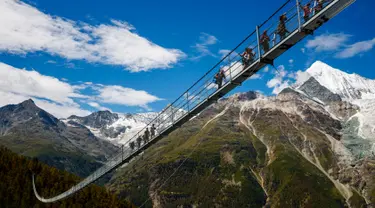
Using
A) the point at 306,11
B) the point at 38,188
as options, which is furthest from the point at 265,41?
the point at 38,188

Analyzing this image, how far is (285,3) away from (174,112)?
20.9 metres

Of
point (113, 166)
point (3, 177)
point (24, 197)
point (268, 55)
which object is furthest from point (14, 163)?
→ point (268, 55)

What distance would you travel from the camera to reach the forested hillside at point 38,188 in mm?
175125

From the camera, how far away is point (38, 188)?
7397 inches

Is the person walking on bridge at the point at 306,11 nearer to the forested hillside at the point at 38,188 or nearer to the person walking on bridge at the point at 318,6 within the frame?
the person walking on bridge at the point at 318,6

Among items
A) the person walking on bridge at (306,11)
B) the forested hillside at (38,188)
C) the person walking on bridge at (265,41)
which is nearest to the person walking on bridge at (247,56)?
the person walking on bridge at (265,41)

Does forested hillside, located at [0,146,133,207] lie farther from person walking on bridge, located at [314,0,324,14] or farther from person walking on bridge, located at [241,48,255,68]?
person walking on bridge, located at [314,0,324,14]

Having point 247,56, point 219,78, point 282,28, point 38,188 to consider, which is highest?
point 282,28

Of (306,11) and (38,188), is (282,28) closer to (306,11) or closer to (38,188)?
(306,11)

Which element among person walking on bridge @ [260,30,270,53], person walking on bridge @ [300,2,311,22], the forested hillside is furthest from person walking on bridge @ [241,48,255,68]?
the forested hillside

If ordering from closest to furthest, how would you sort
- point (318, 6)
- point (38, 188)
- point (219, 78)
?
point (318, 6) < point (219, 78) < point (38, 188)

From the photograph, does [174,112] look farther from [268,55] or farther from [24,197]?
[24,197]

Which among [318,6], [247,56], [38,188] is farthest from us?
[38,188]

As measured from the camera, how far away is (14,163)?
638 feet
